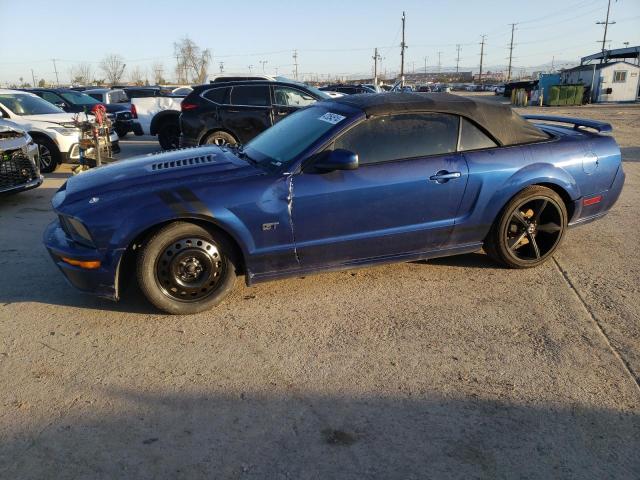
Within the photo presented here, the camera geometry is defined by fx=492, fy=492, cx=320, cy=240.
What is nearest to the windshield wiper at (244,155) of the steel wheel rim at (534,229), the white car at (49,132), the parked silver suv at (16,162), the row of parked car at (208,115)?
the steel wheel rim at (534,229)

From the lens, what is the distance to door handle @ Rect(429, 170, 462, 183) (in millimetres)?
3863

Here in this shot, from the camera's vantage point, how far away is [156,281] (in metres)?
3.56

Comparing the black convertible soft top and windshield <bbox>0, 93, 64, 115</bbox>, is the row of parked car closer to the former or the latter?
windshield <bbox>0, 93, 64, 115</bbox>

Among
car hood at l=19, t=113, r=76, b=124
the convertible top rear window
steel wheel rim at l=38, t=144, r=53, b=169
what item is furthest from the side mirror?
car hood at l=19, t=113, r=76, b=124

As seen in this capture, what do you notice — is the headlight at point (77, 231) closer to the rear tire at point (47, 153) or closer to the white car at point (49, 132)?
the white car at point (49, 132)

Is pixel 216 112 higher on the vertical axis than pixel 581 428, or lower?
higher

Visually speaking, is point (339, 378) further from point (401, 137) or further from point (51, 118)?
point (51, 118)

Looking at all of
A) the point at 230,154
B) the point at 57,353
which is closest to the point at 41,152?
the point at 230,154

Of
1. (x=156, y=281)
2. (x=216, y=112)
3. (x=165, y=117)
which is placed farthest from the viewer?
(x=165, y=117)

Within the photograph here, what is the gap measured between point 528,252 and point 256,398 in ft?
9.56

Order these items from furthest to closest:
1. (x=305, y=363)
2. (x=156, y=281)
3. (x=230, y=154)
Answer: (x=230, y=154), (x=156, y=281), (x=305, y=363)

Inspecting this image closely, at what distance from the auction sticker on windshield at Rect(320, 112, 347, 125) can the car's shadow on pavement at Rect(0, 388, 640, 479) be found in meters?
2.12

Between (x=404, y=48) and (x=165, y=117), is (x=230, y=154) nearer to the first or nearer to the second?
(x=165, y=117)

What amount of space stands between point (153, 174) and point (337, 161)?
1399mm
